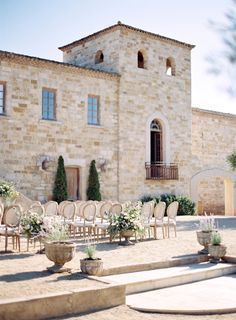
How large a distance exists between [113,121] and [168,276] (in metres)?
12.5

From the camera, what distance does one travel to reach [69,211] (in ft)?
36.3

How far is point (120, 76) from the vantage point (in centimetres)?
1939

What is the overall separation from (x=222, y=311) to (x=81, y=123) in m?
13.1

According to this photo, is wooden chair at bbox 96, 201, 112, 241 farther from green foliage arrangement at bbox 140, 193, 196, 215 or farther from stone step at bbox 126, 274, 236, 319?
green foliage arrangement at bbox 140, 193, 196, 215

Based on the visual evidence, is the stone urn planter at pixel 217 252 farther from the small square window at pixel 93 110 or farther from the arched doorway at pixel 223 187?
the arched doorway at pixel 223 187

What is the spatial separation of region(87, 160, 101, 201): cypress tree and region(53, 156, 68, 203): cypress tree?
3.91 ft

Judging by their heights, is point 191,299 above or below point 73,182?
below

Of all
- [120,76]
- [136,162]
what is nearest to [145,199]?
[136,162]

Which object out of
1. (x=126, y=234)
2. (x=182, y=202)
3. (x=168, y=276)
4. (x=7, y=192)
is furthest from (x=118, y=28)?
(x=168, y=276)

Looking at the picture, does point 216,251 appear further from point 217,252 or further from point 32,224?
point 32,224

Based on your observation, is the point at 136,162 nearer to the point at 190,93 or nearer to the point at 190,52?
the point at 190,93

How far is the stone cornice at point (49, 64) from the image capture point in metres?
16.1

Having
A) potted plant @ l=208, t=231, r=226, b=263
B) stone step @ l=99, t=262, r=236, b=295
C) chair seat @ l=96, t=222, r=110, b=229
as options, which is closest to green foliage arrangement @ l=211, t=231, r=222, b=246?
potted plant @ l=208, t=231, r=226, b=263

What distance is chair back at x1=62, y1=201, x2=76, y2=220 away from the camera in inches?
433
